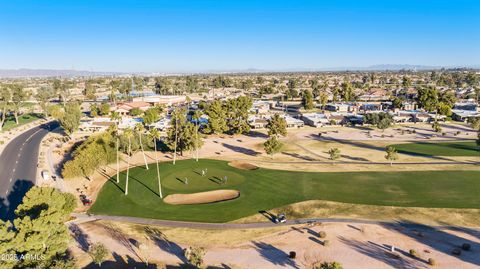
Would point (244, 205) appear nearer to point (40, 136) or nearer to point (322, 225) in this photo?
point (322, 225)

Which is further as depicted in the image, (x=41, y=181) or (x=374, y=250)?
(x=41, y=181)

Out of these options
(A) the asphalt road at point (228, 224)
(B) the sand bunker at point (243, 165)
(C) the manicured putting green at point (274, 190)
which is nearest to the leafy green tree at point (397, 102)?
(C) the manicured putting green at point (274, 190)

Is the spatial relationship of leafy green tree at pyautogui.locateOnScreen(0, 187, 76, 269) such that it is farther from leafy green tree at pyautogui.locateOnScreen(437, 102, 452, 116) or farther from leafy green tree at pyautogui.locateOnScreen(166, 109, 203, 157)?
leafy green tree at pyautogui.locateOnScreen(437, 102, 452, 116)

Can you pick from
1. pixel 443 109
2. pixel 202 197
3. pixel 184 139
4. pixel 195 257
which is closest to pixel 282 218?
pixel 195 257

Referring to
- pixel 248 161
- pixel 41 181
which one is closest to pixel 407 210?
pixel 248 161

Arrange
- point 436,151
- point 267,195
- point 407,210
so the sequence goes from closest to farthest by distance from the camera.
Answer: point 407,210, point 267,195, point 436,151

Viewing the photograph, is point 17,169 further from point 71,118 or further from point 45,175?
point 71,118
